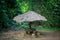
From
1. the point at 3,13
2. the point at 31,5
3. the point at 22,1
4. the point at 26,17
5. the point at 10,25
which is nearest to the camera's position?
the point at 26,17

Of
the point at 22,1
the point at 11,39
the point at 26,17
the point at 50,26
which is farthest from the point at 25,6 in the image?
the point at 11,39

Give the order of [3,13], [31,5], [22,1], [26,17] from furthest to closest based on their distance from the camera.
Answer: [22,1] → [31,5] → [3,13] → [26,17]

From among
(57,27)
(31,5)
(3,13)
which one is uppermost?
(31,5)

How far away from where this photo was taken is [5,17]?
14922 mm

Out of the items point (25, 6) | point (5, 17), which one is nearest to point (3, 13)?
point (5, 17)

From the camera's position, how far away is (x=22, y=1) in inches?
787

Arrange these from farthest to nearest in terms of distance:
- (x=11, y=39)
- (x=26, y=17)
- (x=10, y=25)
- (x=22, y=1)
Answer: (x=22, y=1) → (x=10, y=25) → (x=26, y=17) → (x=11, y=39)

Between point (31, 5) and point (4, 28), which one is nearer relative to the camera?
point (4, 28)

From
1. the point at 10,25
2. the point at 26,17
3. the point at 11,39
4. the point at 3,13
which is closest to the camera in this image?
the point at 11,39

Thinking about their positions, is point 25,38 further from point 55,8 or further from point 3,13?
point 55,8

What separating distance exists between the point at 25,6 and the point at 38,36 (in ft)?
26.6

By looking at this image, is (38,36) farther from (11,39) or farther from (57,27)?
(57,27)

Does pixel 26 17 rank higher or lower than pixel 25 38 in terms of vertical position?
higher

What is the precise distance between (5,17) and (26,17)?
9.84 feet
